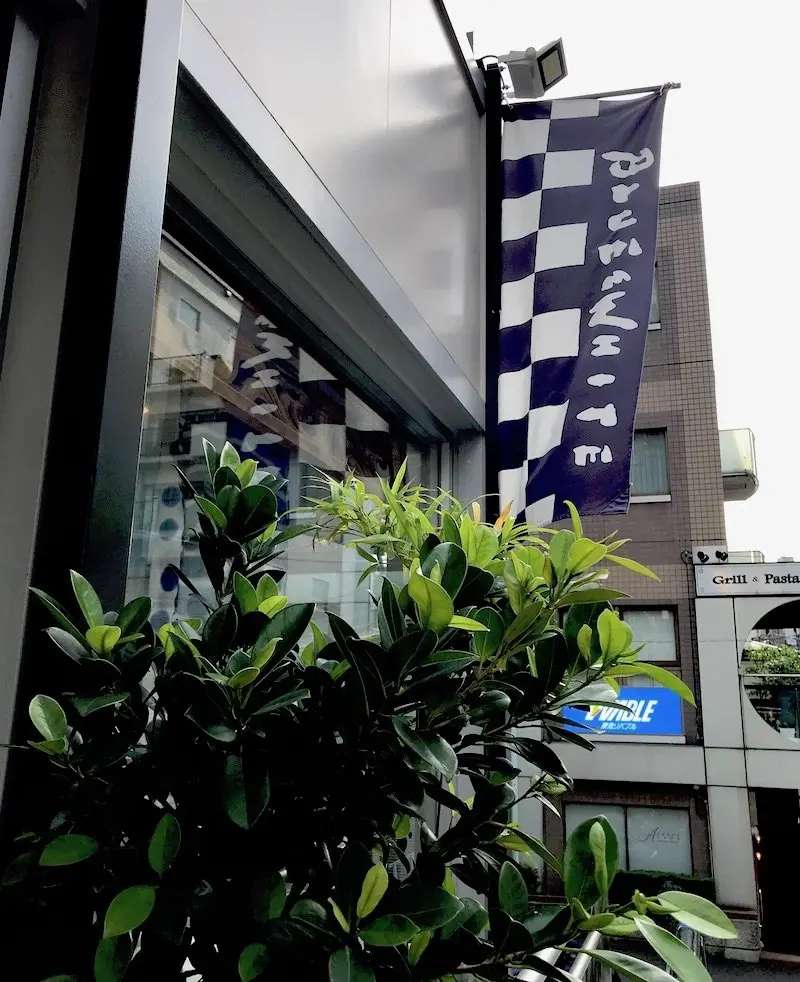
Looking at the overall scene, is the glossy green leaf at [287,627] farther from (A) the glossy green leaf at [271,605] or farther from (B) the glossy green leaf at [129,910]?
(B) the glossy green leaf at [129,910]

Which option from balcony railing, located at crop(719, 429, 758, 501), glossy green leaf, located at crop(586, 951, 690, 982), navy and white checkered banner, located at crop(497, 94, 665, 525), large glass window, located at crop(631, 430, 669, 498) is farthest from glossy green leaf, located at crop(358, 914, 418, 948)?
balcony railing, located at crop(719, 429, 758, 501)

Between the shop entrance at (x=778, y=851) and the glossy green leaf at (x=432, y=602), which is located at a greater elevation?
the glossy green leaf at (x=432, y=602)

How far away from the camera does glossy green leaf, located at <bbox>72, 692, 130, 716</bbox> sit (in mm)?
462

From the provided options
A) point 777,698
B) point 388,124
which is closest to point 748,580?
point 777,698

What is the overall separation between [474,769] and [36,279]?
0.61 meters

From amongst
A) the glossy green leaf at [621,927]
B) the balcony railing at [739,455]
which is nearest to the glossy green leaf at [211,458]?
the glossy green leaf at [621,927]

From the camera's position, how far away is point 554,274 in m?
2.31

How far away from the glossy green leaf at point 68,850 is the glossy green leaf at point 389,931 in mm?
168

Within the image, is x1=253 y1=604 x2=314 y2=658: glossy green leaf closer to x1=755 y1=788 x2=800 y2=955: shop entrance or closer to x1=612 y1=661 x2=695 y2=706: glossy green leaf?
x1=612 y1=661 x2=695 y2=706: glossy green leaf

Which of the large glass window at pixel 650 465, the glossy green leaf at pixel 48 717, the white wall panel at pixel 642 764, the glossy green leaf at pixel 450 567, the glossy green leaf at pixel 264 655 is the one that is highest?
the large glass window at pixel 650 465

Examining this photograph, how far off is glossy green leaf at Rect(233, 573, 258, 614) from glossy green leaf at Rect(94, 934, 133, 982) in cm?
21

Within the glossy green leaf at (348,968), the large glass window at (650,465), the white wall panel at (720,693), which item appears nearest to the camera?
the glossy green leaf at (348,968)

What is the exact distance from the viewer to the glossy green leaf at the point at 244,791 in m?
0.43

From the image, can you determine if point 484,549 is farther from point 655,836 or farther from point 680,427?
point 680,427
